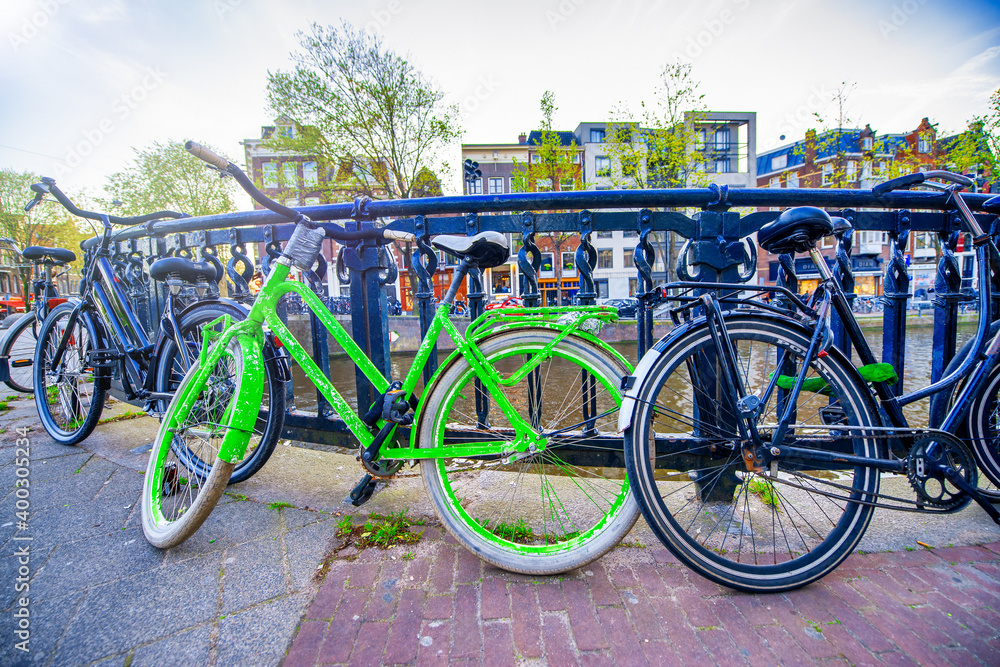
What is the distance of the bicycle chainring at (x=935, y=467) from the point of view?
60.8 inches

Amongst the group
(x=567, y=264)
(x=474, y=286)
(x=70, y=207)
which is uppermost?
(x=567, y=264)

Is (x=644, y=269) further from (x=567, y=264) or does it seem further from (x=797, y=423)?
(x=567, y=264)

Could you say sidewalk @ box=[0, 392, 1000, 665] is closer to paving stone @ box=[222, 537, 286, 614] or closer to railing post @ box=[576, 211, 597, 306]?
paving stone @ box=[222, 537, 286, 614]

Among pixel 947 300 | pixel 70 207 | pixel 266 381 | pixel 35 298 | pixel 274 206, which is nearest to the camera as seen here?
pixel 274 206

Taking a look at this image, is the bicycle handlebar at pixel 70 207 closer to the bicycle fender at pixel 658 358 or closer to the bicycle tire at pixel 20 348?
the bicycle tire at pixel 20 348

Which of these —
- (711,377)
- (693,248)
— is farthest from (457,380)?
(693,248)

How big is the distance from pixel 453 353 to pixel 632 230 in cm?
101

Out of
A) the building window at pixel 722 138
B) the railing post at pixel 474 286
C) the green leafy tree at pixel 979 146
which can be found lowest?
the railing post at pixel 474 286

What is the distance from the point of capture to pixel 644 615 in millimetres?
1332

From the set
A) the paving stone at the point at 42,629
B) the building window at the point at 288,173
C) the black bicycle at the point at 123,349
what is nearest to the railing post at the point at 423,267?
the black bicycle at the point at 123,349

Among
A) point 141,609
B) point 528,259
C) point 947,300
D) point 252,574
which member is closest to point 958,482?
point 947,300

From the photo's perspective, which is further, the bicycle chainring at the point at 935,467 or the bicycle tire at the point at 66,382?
the bicycle tire at the point at 66,382

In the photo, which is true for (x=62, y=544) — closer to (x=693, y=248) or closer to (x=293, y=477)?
(x=293, y=477)

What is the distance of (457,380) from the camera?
1.68 metres
